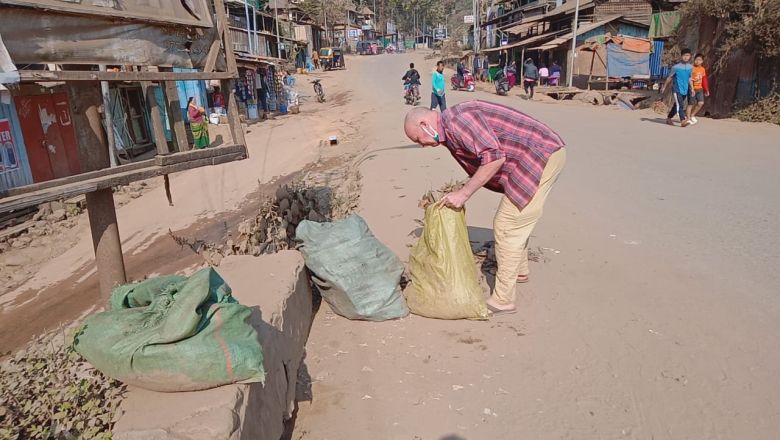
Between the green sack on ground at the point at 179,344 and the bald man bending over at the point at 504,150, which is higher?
the bald man bending over at the point at 504,150

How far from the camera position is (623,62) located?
22.2m

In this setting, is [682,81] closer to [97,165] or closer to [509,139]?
[509,139]

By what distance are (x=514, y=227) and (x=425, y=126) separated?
885 millimetres

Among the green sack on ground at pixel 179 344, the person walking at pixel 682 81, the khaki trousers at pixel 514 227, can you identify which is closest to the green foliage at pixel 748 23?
the person walking at pixel 682 81

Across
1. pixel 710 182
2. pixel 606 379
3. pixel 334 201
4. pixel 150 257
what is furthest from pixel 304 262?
pixel 710 182

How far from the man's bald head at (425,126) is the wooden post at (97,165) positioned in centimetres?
179

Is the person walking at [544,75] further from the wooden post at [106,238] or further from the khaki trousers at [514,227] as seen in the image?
the wooden post at [106,238]

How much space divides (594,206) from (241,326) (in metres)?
4.78

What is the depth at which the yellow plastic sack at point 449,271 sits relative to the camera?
3.37 m

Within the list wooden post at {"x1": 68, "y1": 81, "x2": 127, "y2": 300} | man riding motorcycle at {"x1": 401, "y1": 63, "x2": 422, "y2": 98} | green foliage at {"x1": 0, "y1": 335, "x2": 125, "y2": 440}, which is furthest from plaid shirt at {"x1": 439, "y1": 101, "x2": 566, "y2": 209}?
man riding motorcycle at {"x1": 401, "y1": 63, "x2": 422, "y2": 98}

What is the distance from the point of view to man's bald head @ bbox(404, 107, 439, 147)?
322cm

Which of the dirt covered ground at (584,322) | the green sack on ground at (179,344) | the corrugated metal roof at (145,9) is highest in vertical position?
the corrugated metal roof at (145,9)

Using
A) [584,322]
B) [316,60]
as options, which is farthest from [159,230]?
[316,60]

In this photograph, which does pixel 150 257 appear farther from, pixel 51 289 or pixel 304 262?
pixel 304 262
